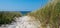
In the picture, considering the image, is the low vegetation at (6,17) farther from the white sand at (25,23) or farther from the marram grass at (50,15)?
the marram grass at (50,15)

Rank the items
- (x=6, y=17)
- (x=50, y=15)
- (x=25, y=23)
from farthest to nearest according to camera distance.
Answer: (x=6, y=17)
(x=25, y=23)
(x=50, y=15)

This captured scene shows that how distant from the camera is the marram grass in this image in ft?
13.2

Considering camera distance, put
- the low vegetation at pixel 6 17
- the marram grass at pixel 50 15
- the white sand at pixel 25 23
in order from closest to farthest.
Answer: the marram grass at pixel 50 15 → the white sand at pixel 25 23 → the low vegetation at pixel 6 17

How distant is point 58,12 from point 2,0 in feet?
5.79

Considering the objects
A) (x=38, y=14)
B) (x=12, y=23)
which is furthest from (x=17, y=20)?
(x=38, y=14)

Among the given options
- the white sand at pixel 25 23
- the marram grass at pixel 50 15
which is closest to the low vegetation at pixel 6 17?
the white sand at pixel 25 23

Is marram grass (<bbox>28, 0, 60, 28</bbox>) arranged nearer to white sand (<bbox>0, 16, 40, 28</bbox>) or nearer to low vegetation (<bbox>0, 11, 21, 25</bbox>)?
white sand (<bbox>0, 16, 40, 28</bbox>)

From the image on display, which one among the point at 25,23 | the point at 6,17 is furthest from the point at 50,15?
the point at 6,17

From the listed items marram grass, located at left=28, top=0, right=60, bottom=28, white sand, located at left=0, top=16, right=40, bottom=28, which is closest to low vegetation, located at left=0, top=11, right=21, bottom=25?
white sand, located at left=0, top=16, right=40, bottom=28

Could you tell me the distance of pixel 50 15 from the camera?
4.14 m

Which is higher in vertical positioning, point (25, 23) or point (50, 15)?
point (50, 15)

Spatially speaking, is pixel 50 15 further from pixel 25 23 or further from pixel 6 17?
pixel 6 17

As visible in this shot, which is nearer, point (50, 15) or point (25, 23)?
point (50, 15)

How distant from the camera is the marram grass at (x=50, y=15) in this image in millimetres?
4027
